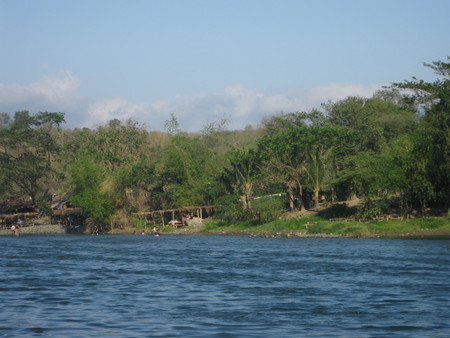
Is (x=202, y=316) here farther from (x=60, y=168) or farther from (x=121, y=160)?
(x=60, y=168)

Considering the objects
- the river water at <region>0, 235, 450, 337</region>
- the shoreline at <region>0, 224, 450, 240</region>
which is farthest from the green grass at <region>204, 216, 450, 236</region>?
the river water at <region>0, 235, 450, 337</region>

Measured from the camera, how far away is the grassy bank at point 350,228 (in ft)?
163

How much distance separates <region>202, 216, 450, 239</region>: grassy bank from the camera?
49531mm

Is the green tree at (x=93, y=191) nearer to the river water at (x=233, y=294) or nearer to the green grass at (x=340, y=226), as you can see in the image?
the green grass at (x=340, y=226)

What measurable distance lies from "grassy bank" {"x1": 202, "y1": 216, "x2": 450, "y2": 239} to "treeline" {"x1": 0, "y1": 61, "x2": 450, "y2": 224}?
192cm

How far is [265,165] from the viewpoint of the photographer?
7112 centimetres

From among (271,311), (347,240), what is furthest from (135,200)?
(271,311)

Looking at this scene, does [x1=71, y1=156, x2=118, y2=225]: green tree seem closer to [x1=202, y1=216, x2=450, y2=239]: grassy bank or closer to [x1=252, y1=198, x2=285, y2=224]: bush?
[x1=202, y1=216, x2=450, y2=239]: grassy bank

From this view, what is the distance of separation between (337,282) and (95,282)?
10.1 m

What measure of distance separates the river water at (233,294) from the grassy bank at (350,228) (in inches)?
358

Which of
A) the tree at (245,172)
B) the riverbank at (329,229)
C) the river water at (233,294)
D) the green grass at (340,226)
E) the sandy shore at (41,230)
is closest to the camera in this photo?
the river water at (233,294)

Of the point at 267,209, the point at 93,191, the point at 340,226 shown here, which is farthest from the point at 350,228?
the point at 93,191

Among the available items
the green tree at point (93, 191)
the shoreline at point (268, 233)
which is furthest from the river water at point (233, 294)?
the green tree at point (93, 191)

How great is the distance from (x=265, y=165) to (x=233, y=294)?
48.4m
